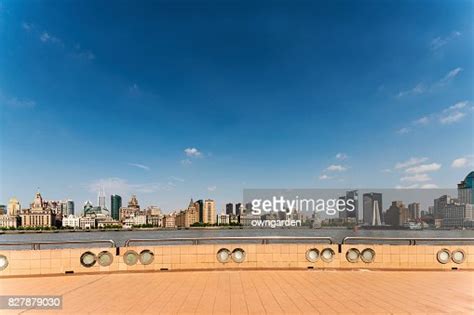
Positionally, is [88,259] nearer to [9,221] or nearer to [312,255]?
[312,255]

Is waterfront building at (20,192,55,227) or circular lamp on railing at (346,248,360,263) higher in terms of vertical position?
circular lamp on railing at (346,248,360,263)

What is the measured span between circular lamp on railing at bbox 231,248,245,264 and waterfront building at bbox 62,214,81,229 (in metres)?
142

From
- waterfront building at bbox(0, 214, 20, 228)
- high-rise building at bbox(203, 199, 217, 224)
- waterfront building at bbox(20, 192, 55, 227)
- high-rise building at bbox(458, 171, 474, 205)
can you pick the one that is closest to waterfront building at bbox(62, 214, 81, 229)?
waterfront building at bbox(20, 192, 55, 227)

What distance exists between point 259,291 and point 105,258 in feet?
15.4

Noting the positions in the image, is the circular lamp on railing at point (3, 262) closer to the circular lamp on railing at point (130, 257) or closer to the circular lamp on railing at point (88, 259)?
the circular lamp on railing at point (88, 259)

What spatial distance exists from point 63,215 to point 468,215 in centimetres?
14057

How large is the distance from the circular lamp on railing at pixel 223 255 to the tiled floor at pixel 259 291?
1.69 feet

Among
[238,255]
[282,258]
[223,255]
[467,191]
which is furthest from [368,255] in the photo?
[467,191]

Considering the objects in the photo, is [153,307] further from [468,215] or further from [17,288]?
[468,215]

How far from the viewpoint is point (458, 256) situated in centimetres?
954

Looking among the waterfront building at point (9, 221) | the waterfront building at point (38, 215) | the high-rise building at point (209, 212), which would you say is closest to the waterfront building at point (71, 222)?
the waterfront building at point (38, 215)

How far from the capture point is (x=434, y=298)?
638 centimetres

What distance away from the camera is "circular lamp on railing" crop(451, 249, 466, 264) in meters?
9.51

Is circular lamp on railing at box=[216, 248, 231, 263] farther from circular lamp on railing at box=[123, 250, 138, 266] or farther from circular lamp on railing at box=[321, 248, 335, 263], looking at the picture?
circular lamp on railing at box=[321, 248, 335, 263]
